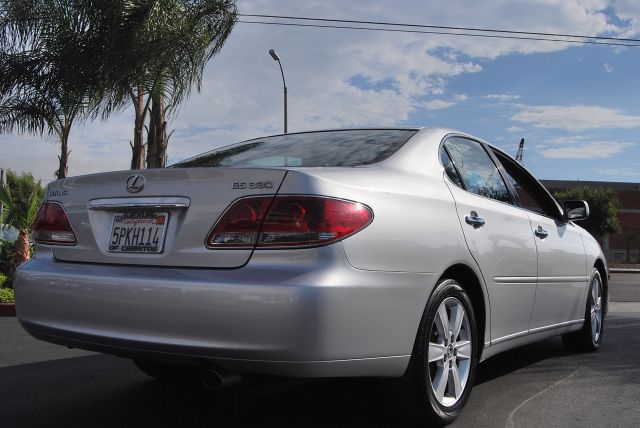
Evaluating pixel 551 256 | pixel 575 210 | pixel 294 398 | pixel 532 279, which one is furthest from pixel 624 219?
pixel 294 398

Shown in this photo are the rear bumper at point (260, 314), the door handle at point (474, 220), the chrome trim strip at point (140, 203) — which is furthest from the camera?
the door handle at point (474, 220)

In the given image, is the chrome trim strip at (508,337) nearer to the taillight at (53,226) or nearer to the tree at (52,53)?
the taillight at (53,226)

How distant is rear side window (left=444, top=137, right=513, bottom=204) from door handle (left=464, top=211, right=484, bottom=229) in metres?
0.22

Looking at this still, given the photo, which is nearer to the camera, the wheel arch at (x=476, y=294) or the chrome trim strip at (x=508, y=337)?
the wheel arch at (x=476, y=294)

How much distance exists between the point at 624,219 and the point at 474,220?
175 feet

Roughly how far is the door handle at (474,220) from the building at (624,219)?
4727 cm

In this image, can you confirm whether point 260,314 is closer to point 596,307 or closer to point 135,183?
point 135,183

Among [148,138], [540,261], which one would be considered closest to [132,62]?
[148,138]

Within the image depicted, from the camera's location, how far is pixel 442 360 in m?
3.29

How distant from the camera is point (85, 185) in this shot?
3.22 m

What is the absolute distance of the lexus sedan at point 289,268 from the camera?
2.60 m

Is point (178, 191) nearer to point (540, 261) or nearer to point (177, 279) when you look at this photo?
point (177, 279)

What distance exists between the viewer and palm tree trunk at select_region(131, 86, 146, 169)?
11.3 meters

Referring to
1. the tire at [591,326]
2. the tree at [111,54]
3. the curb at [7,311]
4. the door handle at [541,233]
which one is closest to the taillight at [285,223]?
the door handle at [541,233]
